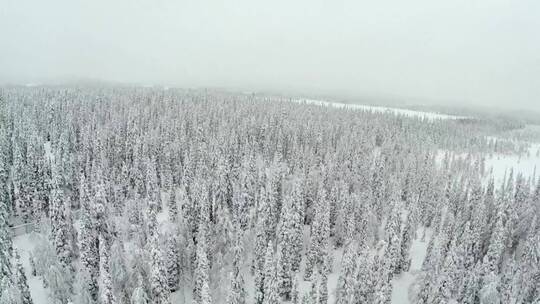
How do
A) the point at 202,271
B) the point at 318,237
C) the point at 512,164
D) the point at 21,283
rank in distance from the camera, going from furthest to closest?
the point at 512,164 < the point at 318,237 < the point at 202,271 < the point at 21,283

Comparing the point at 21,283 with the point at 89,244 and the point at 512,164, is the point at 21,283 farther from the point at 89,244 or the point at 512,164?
the point at 512,164

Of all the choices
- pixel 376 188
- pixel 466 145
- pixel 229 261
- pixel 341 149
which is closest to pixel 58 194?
pixel 229 261

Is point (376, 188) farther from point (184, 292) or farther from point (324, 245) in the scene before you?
point (184, 292)

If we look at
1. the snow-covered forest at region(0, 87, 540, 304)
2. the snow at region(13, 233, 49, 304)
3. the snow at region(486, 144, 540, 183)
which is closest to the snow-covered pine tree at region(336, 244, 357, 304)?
the snow-covered forest at region(0, 87, 540, 304)

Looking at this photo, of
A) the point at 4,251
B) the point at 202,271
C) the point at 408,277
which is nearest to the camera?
the point at 4,251

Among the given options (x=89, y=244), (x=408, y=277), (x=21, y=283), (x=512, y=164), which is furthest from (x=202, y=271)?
(x=512, y=164)

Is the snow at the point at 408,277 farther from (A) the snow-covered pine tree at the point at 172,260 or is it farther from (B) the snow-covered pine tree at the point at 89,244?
(B) the snow-covered pine tree at the point at 89,244

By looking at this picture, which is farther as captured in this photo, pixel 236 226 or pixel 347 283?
pixel 236 226

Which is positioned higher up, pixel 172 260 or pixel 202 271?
pixel 202 271

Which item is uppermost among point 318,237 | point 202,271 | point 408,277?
point 318,237
